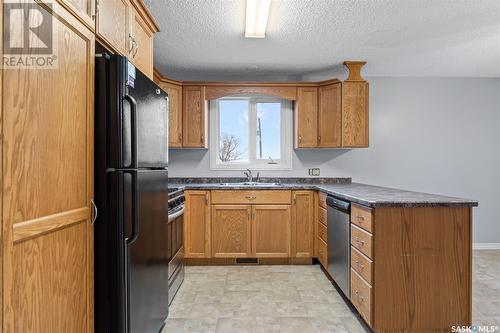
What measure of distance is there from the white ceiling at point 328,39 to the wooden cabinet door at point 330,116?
1.11 feet

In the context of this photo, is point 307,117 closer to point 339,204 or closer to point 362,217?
point 339,204

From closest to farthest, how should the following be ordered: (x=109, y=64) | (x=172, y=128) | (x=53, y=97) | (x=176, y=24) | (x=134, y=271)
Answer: (x=53, y=97), (x=109, y=64), (x=134, y=271), (x=176, y=24), (x=172, y=128)

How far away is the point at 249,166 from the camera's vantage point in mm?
4383

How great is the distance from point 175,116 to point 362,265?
8.92ft

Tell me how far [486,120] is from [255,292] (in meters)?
4.04

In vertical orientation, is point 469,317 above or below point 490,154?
below

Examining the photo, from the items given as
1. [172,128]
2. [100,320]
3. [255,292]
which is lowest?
[255,292]

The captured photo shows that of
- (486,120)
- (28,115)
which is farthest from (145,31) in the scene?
(486,120)

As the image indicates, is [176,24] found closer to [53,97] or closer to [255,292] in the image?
[53,97]

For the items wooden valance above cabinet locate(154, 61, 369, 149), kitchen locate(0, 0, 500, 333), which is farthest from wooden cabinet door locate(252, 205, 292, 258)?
wooden valance above cabinet locate(154, 61, 369, 149)

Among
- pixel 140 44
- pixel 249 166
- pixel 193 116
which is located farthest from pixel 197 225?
pixel 140 44

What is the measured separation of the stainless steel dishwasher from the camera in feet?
8.36

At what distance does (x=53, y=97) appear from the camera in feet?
3.77

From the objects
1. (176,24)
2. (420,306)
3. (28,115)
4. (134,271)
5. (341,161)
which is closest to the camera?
(28,115)
